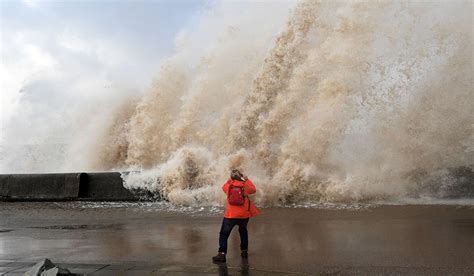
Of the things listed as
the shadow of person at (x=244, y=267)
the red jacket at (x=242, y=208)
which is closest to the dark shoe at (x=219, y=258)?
the shadow of person at (x=244, y=267)

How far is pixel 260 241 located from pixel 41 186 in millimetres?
8542

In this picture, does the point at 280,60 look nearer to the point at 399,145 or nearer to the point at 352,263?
the point at 399,145

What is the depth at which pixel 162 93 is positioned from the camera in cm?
1714

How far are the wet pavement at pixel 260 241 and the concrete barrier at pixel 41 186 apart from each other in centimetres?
230

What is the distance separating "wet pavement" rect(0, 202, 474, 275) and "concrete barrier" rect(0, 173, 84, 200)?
7.56 feet

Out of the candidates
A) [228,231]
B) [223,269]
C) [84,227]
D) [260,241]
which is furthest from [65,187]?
[223,269]

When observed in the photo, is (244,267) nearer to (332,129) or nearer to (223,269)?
(223,269)

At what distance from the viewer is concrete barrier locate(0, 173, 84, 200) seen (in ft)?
41.7

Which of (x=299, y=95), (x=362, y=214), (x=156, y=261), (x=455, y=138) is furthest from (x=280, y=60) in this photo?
(x=156, y=261)

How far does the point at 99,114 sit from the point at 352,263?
1687 cm

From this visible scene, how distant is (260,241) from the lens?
22.2 ft

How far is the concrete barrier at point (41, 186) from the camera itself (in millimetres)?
12695

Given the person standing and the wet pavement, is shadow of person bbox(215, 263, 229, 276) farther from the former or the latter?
the person standing

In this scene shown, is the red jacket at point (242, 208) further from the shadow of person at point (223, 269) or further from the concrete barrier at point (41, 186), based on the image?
the concrete barrier at point (41, 186)
